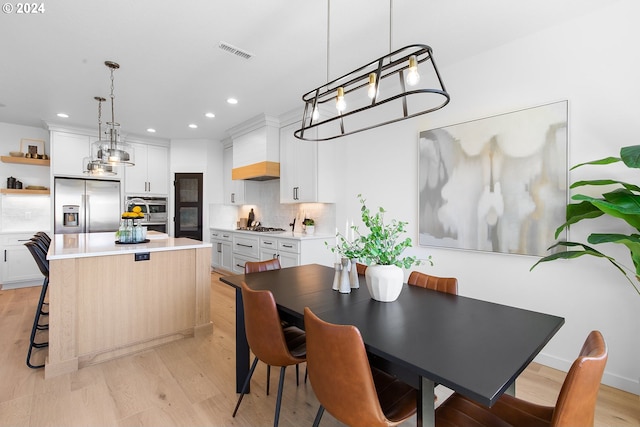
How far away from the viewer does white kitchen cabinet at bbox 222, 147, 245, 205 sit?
5.95m

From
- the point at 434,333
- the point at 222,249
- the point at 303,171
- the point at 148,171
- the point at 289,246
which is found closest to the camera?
the point at 434,333

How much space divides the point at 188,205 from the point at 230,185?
3.03ft

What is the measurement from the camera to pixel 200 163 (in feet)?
20.3

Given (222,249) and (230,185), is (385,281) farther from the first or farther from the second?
(230,185)

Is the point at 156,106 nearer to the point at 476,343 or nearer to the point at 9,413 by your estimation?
the point at 9,413

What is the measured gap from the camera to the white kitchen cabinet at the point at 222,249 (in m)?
5.58

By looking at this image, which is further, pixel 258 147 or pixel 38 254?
pixel 258 147

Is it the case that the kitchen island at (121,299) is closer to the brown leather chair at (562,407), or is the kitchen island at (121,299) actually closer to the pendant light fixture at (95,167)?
the pendant light fixture at (95,167)

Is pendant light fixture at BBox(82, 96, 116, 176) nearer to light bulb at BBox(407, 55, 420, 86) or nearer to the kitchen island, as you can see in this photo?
the kitchen island

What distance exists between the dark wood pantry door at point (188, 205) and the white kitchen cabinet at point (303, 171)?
2312 millimetres

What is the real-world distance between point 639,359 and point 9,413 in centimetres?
420

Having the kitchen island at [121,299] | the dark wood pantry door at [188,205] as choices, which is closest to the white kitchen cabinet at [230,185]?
the dark wood pantry door at [188,205]

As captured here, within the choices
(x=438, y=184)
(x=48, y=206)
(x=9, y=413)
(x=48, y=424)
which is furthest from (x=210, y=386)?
(x=48, y=206)

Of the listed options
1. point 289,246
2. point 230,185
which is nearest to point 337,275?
point 289,246
